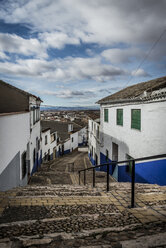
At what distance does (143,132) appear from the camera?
31.6ft

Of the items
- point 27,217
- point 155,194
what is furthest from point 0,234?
point 155,194

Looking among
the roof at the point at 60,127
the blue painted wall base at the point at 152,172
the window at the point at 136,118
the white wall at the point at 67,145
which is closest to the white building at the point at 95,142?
the blue painted wall base at the point at 152,172

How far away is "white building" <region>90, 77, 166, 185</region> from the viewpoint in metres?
8.19

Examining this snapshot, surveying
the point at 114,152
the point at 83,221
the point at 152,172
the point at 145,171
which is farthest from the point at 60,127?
the point at 83,221

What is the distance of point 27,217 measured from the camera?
10.1ft

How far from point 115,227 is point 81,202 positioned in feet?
4.58

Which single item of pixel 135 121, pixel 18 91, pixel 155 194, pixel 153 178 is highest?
pixel 18 91

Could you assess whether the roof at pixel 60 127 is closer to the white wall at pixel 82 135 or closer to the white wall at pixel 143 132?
the white wall at pixel 82 135

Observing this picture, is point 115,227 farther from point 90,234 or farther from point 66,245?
point 66,245

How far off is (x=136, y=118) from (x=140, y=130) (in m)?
0.79

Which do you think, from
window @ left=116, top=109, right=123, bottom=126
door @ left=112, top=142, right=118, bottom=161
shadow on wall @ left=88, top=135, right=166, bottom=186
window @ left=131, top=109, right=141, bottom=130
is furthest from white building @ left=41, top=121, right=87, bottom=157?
window @ left=131, top=109, right=141, bottom=130

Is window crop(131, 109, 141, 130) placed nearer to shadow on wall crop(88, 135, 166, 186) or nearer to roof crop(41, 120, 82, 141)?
shadow on wall crop(88, 135, 166, 186)

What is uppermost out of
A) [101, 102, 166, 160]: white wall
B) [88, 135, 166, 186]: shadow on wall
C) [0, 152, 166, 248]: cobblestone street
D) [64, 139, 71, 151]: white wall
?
[101, 102, 166, 160]: white wall

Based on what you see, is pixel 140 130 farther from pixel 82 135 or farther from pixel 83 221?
pixel 82 135
